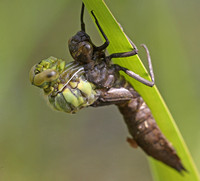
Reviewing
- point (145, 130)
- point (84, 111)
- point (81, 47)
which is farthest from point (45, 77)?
point (84, 111)

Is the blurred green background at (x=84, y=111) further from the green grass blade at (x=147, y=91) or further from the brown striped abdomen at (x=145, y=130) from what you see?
the green grass blade at (x=147, y=91)

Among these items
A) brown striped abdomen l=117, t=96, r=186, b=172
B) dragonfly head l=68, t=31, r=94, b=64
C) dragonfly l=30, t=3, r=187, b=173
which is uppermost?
dragonfly head l=68, t=31, r=94, b=64

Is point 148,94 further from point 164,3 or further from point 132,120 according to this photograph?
point 164,3

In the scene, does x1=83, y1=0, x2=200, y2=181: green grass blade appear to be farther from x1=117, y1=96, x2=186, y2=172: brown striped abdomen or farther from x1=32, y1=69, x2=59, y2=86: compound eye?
x1=32, y1=69, x2=59, y2=86: compound eye

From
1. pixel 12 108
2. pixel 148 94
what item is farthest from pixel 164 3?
pixel 12 108

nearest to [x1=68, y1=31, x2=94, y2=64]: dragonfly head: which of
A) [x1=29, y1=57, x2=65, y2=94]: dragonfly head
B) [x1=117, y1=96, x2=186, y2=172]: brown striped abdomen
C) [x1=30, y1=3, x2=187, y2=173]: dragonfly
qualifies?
[x1=30, y1=3, x2=187, y2=173]: dragonfly

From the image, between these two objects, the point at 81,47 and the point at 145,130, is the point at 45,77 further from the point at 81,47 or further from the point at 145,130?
the point at 145,130

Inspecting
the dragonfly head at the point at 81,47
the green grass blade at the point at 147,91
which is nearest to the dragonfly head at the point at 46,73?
the dragonfly head at the point at 81,47
